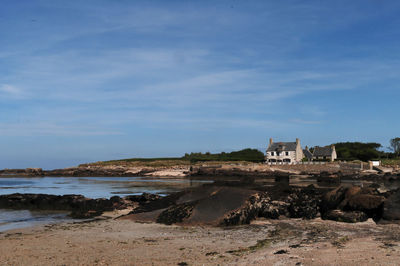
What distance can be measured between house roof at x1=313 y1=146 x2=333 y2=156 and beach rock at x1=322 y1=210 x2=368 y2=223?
8498 centimetres

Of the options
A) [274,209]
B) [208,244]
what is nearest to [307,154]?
[274,209]

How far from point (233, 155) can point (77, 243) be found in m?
92.2

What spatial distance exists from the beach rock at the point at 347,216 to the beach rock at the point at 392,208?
0.74 m

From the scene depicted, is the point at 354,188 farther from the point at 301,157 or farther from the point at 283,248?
the point at 301,157

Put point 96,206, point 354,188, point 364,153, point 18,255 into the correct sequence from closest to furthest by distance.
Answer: point 18,255
point 354,188
point 96,206
point 364,153

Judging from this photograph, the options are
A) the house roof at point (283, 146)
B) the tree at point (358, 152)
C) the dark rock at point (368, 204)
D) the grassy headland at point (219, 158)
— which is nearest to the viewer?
the dark rock at point (368, 204)

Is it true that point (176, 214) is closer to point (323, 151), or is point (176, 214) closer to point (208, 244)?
point (208, 244)

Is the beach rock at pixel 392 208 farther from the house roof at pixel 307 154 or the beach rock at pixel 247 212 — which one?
the house roof at pixel 307 154

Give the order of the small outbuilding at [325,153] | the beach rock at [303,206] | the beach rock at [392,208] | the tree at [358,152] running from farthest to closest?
the small outbuilding at [325,153] < the tree at [358,152] < the beach rock at [303,206] < the beach rock at [392,208]

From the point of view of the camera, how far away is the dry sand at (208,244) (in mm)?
8078

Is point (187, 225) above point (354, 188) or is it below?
below

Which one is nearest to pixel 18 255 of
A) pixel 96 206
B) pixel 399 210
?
pixel 96 206

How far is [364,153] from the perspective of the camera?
8931 centimetres

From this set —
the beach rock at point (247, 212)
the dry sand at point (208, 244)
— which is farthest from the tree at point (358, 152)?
the dry sand at point (208, 244)
